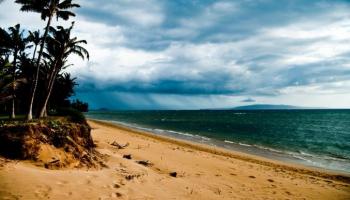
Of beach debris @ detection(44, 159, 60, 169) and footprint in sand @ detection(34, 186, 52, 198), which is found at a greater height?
beach debris @ detection(44, 159, 60, 169)

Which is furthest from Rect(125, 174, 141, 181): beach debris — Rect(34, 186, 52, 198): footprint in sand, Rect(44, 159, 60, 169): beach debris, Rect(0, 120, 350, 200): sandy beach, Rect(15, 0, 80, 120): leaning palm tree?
Rect(15, 0, 80, 120): leaning palm tree

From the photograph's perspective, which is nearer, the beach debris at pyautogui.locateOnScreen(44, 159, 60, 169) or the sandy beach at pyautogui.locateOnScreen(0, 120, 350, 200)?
the sandy beach at pyautogui.locateOnScreen(0, 120, 350, 200)

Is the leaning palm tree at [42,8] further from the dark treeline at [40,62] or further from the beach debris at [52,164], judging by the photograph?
the beach debris at [52,164]

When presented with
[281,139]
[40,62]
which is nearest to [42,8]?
[40,62]

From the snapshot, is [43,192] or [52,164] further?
[52,164]

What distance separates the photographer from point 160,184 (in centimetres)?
1091

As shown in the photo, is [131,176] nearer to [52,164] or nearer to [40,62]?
[52,164]

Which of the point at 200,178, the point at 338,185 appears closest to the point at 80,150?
the point at 200,178

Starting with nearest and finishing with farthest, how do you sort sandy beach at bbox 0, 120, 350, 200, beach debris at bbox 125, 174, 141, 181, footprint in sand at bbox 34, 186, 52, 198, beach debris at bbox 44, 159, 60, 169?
footprint in sand at bbox 34, 186, 52, 198 → sandy beach at bbox 0, 120, 350, 200 → beach debris at bbox 44, 159, 60, 169 → beach debris at bbox 125, 174, 141, 181

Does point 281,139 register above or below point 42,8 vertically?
below

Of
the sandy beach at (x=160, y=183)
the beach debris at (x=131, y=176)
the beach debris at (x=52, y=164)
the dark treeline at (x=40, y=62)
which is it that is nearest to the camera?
the sandy beach at (x=160, y=183)

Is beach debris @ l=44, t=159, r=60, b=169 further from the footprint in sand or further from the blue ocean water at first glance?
the blue ocean water

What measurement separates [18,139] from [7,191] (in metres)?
2.76

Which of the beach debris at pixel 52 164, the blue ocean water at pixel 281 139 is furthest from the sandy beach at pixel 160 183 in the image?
the blue ocean water at pixel 281 139
